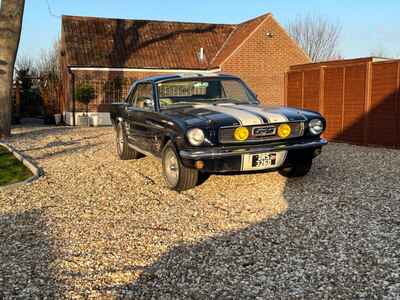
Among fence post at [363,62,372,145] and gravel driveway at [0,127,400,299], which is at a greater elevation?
fence post at [363,62,372,145]

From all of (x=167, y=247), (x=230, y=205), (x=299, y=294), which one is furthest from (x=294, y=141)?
(x=299, y=294)

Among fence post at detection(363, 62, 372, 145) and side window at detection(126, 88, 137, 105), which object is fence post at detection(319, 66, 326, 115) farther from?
side window at detection(126, 88, 137, 105)

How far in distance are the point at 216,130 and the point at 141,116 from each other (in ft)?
6.62

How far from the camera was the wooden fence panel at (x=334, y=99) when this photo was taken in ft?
38.5

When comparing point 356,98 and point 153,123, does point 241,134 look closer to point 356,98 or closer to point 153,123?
point 153,123

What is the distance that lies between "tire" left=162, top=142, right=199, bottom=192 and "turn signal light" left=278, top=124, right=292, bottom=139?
3.76 ft

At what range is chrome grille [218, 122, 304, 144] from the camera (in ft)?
16.8

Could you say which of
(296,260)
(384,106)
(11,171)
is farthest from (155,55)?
(296,260)

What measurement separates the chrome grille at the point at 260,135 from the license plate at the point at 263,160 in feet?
0.61

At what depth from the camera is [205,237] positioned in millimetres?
4008

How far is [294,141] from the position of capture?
5512 mm

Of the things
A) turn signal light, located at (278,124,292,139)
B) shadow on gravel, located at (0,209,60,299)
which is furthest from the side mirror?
shadow on gravel, located at (0,209,60,299)

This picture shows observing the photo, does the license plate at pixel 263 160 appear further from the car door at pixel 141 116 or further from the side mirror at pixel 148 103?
the side mirror at pixel 148 103

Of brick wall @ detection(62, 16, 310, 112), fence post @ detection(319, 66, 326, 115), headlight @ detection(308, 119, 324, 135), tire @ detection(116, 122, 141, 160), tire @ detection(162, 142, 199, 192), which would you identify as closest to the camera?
tire @ detection(162, 142, 199, 192)
